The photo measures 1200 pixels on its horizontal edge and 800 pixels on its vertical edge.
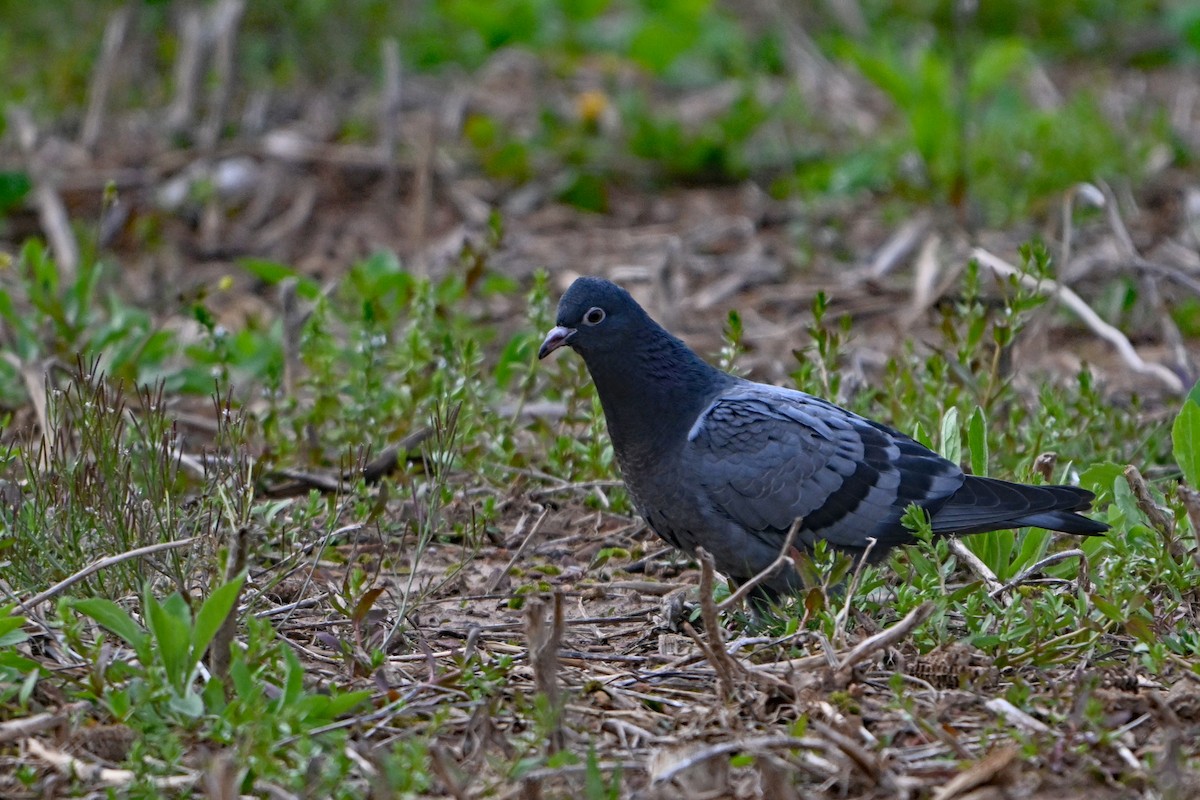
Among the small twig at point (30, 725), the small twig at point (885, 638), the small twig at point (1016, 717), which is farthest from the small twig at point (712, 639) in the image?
the small twig at point (30, 725)

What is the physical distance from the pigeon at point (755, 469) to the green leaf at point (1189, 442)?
335 mm

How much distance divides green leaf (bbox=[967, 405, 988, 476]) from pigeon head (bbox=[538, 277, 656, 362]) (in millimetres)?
1112

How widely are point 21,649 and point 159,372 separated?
2.43 m

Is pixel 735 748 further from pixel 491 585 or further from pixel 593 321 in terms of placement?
pixel 593 321

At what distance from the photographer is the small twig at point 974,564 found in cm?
405

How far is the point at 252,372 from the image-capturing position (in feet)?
19.2

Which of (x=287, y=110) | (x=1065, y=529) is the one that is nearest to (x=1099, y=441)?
(x=1065, y=529)

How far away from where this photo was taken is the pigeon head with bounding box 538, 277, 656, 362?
14.7ft

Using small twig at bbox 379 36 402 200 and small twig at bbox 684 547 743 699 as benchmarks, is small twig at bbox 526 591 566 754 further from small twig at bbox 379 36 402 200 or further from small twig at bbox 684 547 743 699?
small twig at bbox 379 36 402 200

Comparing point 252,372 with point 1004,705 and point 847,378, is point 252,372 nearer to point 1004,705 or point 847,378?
point 847,378

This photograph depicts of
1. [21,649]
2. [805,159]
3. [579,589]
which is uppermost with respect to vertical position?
[805,159]

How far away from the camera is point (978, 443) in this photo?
4.53 m

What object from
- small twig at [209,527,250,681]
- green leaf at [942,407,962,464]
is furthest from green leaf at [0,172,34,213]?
green leaf at [942,407,962,464]

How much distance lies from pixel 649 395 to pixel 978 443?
1.06 meters
